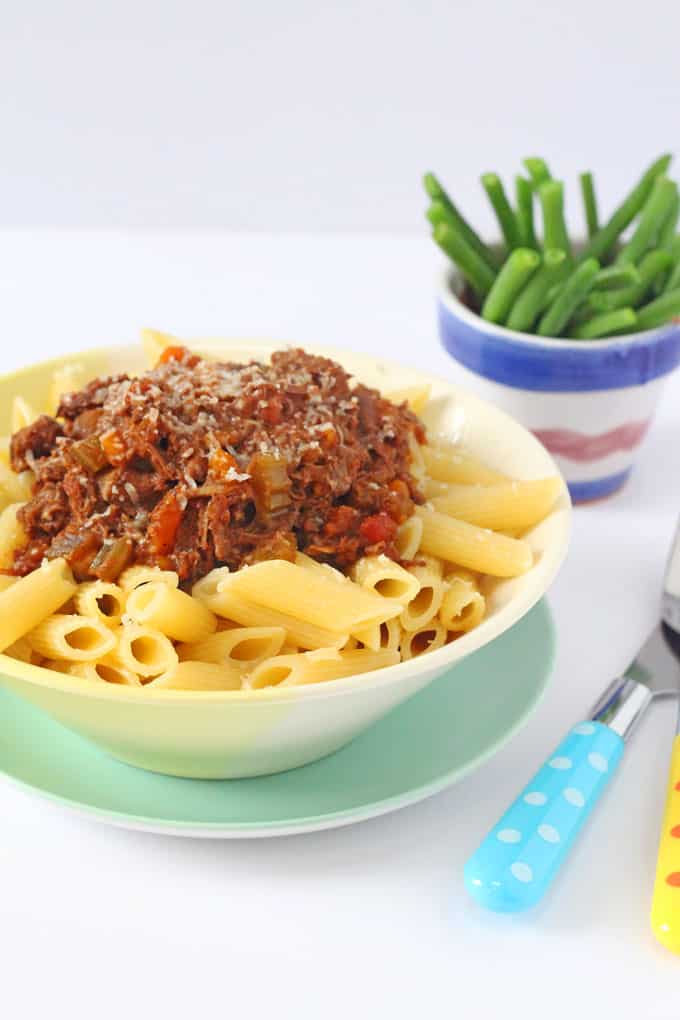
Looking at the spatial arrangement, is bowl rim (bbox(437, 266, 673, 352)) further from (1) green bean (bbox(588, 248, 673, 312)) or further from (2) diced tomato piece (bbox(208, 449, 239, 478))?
(2) diced tomato piece (bbox(208, 449, 239, 478))

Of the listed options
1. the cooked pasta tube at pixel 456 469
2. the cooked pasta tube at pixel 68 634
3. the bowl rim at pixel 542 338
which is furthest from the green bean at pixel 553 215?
the cooked pasta tube at pixel 68 634

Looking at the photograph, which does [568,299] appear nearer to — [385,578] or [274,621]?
[385,578]

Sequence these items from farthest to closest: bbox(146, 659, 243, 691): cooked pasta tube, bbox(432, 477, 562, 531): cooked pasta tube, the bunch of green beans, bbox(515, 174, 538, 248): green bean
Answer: bbox(515, 174, 538, 248): green bean
the bunch of green beans
bbox(432, 477, 562, 531): cooked pasta tube
bbox(146, 659, 243, 691): cooked pasta tube

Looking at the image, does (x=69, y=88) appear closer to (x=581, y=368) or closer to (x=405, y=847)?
(x=581, y=368)

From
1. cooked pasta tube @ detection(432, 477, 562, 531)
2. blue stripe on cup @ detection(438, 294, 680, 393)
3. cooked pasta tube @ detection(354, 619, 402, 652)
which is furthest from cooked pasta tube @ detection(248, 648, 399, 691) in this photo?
blue stripe on cup @ detection(438, 294, 680, 393)

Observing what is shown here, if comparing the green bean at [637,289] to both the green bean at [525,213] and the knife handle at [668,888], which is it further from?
the knife handle at [668,888]

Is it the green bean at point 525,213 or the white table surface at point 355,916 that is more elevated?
the green bean at point 525,213

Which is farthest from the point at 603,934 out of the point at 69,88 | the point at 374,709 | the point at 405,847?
the point at 69,88
